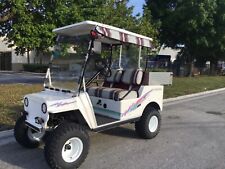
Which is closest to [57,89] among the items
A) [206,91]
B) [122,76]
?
[122,76]

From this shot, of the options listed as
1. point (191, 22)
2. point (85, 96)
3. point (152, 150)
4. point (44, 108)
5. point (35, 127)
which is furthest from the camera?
point (191, 22)

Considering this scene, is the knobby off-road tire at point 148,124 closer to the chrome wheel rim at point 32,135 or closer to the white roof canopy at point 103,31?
the white roof canopy at point 103,31

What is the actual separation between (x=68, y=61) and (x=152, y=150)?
209cm

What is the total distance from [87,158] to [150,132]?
1.68 meters

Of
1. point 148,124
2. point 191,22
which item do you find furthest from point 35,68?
point 148,124

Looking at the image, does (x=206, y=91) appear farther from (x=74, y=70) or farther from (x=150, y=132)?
(x=74, y=70)

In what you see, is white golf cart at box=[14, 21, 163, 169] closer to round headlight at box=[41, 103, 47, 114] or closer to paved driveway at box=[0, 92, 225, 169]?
round headlight at box=[41, 103, 47, 114]

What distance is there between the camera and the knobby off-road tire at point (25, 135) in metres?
5.72

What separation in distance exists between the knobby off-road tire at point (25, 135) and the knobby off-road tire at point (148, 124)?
1.91m

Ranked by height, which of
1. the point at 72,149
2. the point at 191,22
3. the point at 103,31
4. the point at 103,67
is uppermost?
the point at 191,22

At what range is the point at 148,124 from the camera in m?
6.55

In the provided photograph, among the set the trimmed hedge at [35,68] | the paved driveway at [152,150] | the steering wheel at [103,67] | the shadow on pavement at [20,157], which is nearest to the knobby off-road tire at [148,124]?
the paved driveway at [152,150]

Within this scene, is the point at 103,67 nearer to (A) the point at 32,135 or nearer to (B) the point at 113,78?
(B) the point at 113,78

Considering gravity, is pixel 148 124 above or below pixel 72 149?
above
